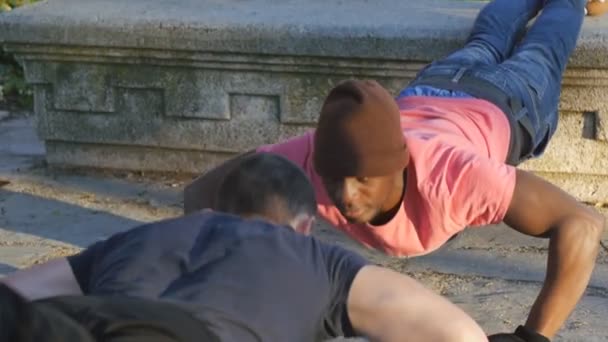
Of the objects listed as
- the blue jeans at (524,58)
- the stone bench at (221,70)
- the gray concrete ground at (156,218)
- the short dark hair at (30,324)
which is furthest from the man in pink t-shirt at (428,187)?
the short dark hair at (30,324)

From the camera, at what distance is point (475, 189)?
11.5 feet

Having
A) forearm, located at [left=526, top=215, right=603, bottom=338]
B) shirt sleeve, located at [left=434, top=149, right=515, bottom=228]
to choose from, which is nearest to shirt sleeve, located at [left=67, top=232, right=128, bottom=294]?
shirt sleeve, located at [left=434, top=149, right=515, bottom=228]

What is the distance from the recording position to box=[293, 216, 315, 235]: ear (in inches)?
109

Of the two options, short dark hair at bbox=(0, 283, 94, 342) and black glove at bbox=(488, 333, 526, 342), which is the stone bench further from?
short dark hair at bbox=(0, 283, 94, 342)

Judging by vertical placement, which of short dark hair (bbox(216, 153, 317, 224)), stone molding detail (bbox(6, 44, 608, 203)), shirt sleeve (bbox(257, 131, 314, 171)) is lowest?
stone molding detail (bbox(6, 44, 608, 203))

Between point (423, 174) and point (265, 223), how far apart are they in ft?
3.42

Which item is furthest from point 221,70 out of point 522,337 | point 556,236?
point 522,337

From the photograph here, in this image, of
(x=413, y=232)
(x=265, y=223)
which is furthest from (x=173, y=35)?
(x=265, y=223)

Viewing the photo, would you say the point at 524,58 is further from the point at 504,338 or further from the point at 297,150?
the point at 504,338

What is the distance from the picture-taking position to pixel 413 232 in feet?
12.0

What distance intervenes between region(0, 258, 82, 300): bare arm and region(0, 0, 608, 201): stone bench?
2.84m

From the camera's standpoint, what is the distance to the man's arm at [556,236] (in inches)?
136

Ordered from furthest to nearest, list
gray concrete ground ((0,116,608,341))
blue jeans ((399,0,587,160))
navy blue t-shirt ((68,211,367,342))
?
blue jeans ((399,0,587,160)), gray concrete ground ((0,116,608,341)), navy blue t-shirt ((68,211,367,342))

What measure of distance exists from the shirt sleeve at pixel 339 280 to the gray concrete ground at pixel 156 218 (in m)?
1.55
